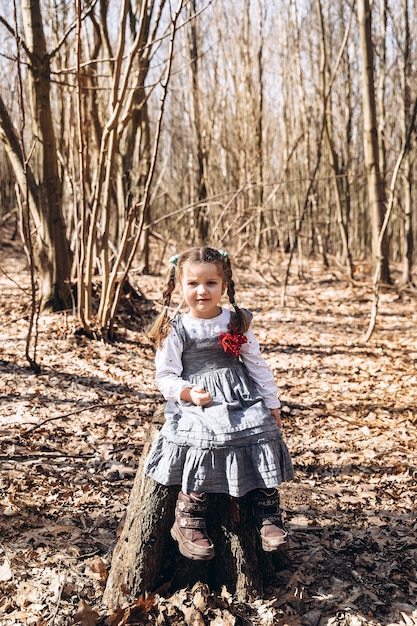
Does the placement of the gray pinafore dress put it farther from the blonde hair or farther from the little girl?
the blonde hair

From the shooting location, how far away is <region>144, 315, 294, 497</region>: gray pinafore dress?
6.86ft

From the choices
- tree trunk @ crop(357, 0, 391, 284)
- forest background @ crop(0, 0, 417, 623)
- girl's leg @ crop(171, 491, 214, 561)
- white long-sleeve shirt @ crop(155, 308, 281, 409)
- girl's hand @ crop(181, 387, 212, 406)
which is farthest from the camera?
tree trunk @ crop(357, 0, 391, 284)

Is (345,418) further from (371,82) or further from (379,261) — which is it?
(371,82)

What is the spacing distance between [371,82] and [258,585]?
6935 mm

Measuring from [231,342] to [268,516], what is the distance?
71 centimetres

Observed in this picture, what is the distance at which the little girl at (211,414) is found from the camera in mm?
2096

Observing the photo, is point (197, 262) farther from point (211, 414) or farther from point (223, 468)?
point (223, 468)

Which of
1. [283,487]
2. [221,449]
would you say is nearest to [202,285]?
[221,449]

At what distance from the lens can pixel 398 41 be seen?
973 cm

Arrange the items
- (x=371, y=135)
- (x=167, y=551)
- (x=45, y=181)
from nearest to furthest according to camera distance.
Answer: (x=167, y=551)
(x=45, y=181)
(x=371, y=135)

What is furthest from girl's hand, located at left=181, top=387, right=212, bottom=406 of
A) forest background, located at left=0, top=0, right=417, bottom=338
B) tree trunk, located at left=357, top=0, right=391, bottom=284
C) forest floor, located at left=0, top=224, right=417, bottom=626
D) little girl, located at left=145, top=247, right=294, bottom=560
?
tree trunk, located at left=357, top=0, right=391, bottom=284

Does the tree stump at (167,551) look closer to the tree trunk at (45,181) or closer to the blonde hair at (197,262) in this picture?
the blonde hair at (197,262)

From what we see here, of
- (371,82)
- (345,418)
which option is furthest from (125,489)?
(371,82)

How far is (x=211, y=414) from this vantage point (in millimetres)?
2170
